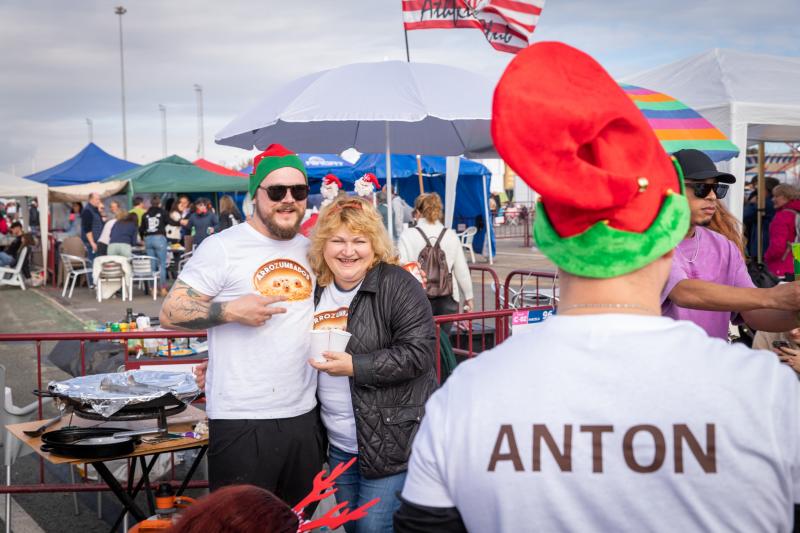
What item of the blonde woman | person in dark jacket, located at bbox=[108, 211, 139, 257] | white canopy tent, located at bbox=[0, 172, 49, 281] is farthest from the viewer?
white canopy tent, located at bbox=[0, 172, 49, 281]

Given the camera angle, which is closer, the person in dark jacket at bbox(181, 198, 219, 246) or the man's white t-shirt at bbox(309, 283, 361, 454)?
the man's white t-shirt at bbox(309, 283, 361, 454)

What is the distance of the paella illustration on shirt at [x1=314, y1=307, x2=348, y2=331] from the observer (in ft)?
10.6

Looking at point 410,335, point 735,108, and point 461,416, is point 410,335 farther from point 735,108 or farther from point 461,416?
point 735,108

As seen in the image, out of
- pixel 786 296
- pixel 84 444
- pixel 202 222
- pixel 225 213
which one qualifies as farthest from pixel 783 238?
pixel 202 222

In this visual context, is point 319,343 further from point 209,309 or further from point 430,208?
point 430,208

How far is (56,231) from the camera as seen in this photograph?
1024 inches

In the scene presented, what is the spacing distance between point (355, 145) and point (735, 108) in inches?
180

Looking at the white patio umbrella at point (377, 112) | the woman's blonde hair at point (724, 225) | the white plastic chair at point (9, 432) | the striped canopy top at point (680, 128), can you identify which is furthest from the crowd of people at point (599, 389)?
the striped canopy top at point (680, 128)

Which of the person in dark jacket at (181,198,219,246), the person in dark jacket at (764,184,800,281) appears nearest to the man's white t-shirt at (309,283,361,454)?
the person in dark jacket at (764,184,800,281)

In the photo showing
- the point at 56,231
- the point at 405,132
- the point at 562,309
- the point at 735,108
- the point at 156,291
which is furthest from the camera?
the point at 56,231

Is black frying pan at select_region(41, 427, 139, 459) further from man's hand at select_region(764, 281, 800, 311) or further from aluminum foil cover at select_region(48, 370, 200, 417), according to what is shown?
man's hand at select_region(764, 281, 800, 311)

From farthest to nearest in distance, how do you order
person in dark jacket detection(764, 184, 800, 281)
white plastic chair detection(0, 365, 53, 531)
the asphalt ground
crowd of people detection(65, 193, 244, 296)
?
crowd of people detection(65, 193, 244, 296)
person in dark jacket detection(764, 184, 800, 281)
the asphalt ground
white plastic chair detection(0, 365, 53, 531)

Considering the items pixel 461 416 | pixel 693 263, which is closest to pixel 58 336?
pixel 693 263

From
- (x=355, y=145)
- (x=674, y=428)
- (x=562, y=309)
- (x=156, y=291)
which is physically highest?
(x=355, y=145)
